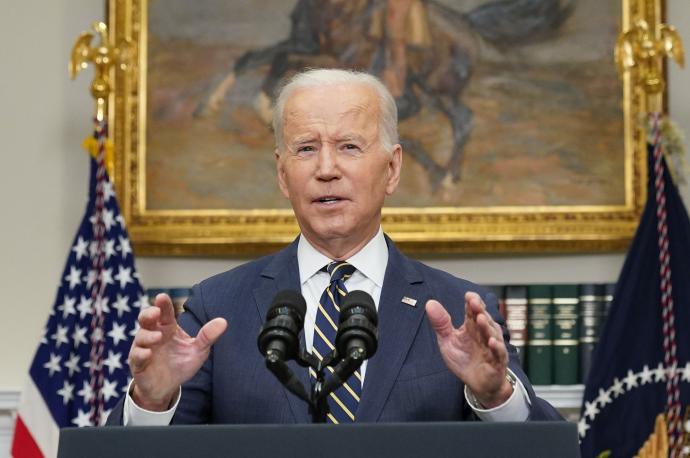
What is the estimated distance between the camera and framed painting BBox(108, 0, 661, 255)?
6.11 meters

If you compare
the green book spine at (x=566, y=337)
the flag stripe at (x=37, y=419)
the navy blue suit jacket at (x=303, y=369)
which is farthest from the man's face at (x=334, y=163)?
the flag stripe at (x=37, y=419)

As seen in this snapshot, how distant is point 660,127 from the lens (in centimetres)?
560

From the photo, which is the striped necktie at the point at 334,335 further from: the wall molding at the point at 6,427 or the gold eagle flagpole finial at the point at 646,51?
the wall molding at the point at 6,427

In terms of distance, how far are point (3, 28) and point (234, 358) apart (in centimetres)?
397

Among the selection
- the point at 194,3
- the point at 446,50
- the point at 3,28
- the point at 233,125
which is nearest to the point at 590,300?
the point at 446,50

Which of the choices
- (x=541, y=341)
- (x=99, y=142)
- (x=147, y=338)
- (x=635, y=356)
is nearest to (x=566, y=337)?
(x=541, y=341)

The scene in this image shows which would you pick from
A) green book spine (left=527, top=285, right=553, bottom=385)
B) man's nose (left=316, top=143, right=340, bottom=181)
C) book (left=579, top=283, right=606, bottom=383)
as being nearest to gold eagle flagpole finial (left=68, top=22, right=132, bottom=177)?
green book spine (left=527, top=285, right=553, bottom=385)

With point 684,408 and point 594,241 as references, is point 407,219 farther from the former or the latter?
point 684,408

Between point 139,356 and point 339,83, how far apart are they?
99cm

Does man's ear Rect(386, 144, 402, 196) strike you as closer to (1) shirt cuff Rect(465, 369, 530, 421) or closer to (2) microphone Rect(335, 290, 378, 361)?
(1) shirt cuff Rect(465, 369, 530, 421)

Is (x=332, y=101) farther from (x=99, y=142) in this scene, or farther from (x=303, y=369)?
(x=99, y=142)

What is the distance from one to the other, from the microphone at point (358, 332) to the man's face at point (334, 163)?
0.80m

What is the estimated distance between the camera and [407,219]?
6082 millimetres

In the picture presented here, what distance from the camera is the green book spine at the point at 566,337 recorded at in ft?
19.2
